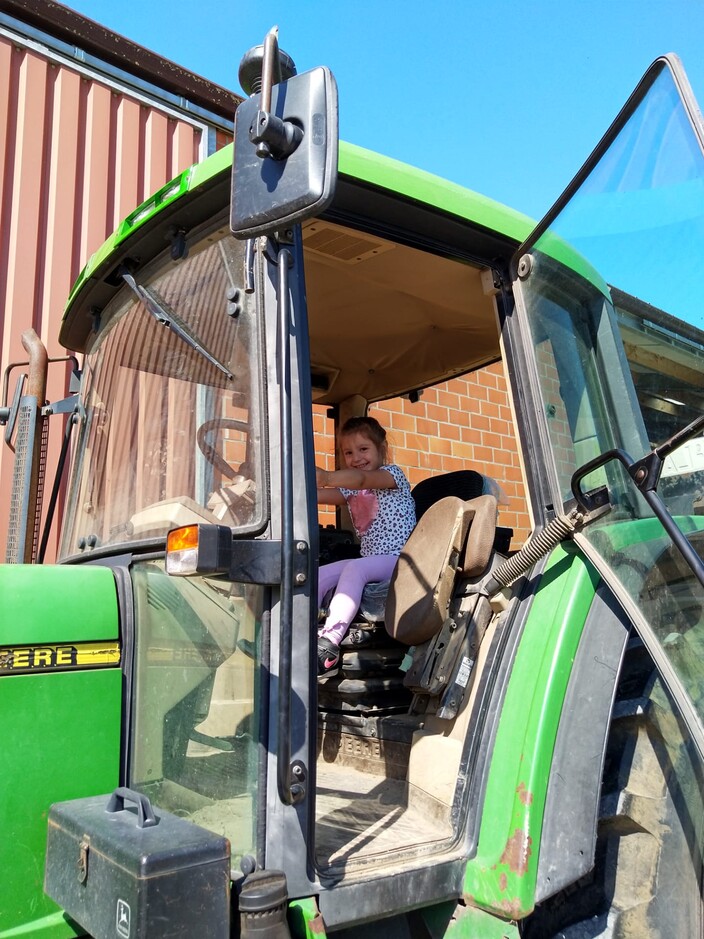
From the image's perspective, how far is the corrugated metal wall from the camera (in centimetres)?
469

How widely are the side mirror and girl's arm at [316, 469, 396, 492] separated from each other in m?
1.41

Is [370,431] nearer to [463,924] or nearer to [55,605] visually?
[55,605]

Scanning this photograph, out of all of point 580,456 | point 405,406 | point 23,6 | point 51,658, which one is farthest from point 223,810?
point 23,6

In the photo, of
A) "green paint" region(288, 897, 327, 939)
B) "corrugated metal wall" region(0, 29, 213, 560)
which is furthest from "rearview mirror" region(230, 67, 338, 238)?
"corrugated metal wall" region(0, 29, 213, 560)

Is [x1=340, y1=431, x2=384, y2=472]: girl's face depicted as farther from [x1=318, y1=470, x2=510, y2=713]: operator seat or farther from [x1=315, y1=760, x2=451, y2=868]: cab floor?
[x1=315, y1=760, x2=451, y2=868]: cab floor

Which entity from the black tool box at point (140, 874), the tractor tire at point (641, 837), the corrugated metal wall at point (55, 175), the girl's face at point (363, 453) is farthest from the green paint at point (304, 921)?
the corrugated metal wall at point (55, 175)

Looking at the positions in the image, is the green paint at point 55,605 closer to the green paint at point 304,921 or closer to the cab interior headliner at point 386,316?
the green paint at point 304,921

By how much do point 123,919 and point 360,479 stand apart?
179 centimetres

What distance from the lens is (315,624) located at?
1.59m

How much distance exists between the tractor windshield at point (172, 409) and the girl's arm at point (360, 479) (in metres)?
0.79

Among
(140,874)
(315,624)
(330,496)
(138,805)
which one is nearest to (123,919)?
(140,874)

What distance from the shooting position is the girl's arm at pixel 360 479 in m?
2.80

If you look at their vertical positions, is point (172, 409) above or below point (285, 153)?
below

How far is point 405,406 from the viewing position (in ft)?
14.7
